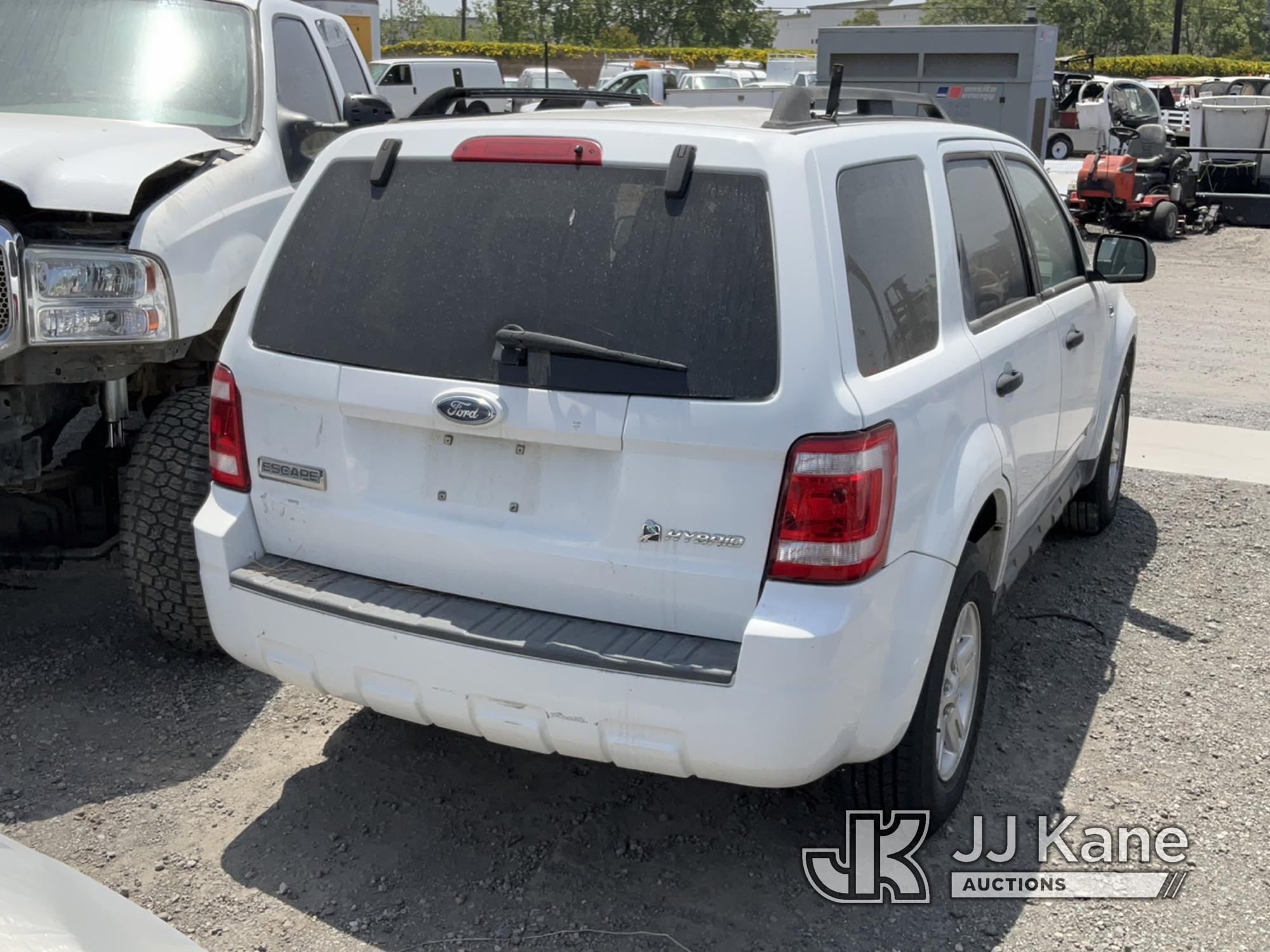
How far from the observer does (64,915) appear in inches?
80.4

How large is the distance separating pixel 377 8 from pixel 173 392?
18462 millimetres

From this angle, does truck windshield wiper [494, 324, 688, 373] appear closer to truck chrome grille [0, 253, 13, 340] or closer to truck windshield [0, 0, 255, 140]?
truck chrome grille [0, 253, 13, 340]

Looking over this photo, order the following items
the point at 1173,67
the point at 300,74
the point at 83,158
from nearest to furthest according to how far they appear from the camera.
Result: the point at 83,158, the point at 300,74, the point at 1173,67

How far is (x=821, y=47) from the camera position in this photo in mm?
19141

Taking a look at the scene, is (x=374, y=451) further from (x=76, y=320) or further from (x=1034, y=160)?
(x=1034, y=160)

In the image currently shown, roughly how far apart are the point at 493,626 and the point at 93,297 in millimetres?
1963

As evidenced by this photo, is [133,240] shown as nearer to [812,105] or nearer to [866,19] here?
[812,105]

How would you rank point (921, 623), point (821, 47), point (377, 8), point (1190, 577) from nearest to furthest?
point (921, 623) < point (1190, 577) < point (821, 47) < point (377, 8)

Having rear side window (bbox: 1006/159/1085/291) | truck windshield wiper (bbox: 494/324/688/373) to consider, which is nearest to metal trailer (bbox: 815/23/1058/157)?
rear side window (bbox: 1006/159/1085/291)

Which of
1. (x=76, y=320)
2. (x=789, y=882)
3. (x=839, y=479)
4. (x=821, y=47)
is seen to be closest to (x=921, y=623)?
A: (x=839, y=479)

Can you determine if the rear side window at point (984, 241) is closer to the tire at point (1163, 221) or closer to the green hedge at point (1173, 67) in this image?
the tire at point (1163, 221)

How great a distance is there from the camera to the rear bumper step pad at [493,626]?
289 centimetres

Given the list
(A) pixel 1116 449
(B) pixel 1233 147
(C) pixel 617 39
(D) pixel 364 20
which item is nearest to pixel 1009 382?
(A) pixel 1116 449

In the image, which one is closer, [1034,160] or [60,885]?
[60,885]
